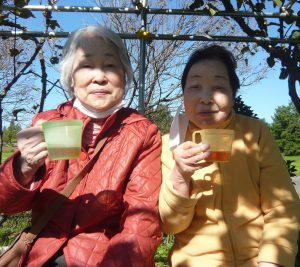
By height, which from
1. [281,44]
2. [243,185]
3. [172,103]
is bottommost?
[243,185]

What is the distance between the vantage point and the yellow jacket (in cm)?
215

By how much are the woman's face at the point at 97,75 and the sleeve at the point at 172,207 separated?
44 centimetres

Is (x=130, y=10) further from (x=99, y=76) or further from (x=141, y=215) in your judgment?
(x=141, y=215)

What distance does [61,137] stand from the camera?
1.87 metres

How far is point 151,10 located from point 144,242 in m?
1.46

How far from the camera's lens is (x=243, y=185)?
2.24 metres

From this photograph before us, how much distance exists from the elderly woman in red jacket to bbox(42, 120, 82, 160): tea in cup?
7cm

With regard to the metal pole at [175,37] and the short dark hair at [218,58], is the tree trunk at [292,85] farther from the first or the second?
the short dark hair at [218,58]

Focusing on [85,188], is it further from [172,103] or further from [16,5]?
[172,103]

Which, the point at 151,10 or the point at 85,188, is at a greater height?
the point at 151,10

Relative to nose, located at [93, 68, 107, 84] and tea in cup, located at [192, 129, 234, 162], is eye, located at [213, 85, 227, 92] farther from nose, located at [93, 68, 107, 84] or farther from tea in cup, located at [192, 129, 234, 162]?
nose, located at [93, 68, 107, 84]

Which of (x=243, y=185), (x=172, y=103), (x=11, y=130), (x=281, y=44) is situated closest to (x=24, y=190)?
(x=243, y=185)

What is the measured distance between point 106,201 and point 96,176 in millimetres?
135

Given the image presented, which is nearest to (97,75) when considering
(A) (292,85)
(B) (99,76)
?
(B) (99,76)
